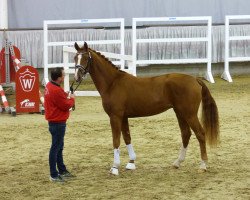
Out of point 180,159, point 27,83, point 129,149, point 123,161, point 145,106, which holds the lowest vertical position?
point 123,161

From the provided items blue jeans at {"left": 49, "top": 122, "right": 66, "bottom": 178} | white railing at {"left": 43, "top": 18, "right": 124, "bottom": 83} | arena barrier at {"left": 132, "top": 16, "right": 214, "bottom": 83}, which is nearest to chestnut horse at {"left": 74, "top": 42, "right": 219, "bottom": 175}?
blue jeans at {"left": 49, "top": 122, "right": 66, "bottom": 178}

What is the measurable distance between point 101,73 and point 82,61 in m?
0.34

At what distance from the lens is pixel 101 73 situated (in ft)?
30.3

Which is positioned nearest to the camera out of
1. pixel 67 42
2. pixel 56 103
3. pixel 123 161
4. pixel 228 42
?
pixel 56 103

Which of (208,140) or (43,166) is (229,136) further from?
(43,166)

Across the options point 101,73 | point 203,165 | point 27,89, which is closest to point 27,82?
point 27,89

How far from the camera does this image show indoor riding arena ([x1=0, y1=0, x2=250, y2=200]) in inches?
339

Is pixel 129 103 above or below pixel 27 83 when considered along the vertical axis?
above

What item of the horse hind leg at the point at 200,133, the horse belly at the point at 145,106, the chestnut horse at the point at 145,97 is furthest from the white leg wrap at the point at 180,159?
the horse belly at the point at 145,106

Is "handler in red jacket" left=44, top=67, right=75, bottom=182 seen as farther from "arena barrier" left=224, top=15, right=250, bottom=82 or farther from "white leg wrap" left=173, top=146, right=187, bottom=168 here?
"arena barrier" left=224, top=15, right=250, bottom=82

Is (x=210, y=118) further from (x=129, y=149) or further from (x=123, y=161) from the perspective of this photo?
(x=123, y=161)

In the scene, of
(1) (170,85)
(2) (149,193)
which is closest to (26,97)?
(1) (170,85)

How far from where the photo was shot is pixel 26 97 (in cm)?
1358

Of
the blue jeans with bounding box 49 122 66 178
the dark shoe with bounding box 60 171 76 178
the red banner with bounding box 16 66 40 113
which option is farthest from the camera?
the red banner with bounding box 16 66 40 113
